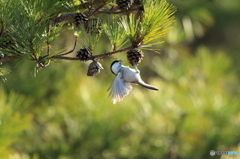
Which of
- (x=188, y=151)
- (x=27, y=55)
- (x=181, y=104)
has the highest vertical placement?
(x=27, y=55)

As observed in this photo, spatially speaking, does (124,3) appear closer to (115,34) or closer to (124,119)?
(115,34)

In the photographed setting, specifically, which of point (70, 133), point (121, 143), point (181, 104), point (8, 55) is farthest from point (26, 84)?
point (8, 55)

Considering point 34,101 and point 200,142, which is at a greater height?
point 34,101

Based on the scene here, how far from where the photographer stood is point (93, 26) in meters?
0.69

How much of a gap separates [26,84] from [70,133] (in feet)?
0.81

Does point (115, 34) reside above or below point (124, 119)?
above

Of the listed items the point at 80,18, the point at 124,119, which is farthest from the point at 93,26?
the point at 124,119

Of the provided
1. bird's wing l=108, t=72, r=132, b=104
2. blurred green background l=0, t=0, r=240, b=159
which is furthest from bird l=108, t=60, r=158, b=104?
blurred green background l=0, t=0, r=240, b=159

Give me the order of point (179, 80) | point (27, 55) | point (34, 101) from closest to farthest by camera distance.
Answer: point (27, 55), point (34, 101), point (179, 80)

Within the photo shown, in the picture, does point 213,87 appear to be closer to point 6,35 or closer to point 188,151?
point 188,151

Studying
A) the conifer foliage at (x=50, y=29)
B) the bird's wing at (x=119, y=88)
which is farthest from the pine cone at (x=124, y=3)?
the bird's wing at (x=119, y=88)

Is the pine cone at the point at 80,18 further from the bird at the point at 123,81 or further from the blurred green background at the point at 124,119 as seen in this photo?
the blurred green background at the point at 124,119

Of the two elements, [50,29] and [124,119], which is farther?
[124,119]

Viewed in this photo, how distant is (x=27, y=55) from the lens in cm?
64
